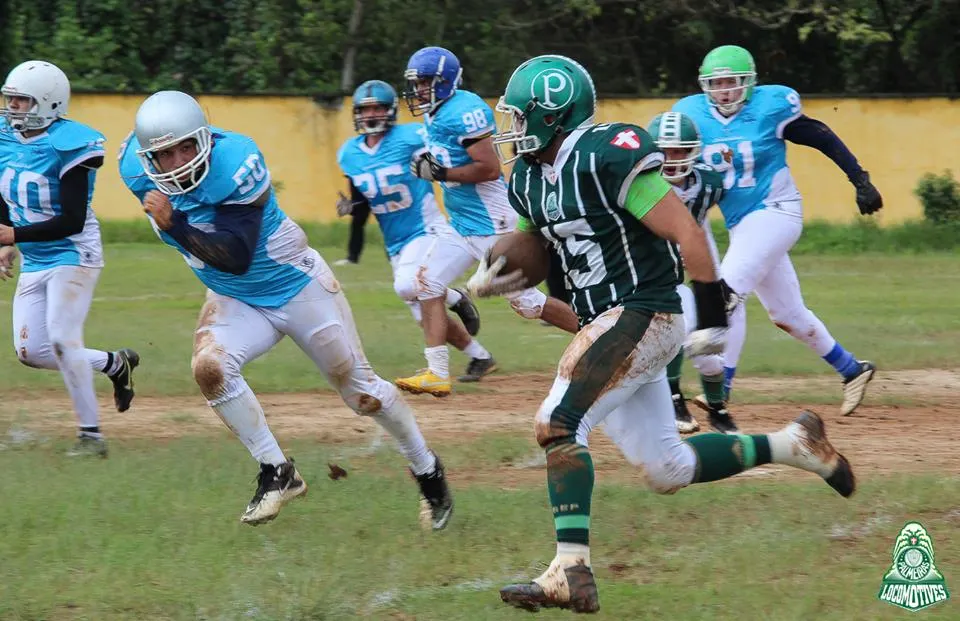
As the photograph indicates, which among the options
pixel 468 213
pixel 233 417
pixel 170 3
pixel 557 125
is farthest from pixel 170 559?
pixel 170 3

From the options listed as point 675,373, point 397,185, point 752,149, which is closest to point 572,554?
point 675,373

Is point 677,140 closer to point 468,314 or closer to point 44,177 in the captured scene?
point 44,177

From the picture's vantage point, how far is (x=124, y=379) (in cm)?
816

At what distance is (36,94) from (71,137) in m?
0.28

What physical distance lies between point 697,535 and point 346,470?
6.64 ft

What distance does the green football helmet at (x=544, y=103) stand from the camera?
194 inches

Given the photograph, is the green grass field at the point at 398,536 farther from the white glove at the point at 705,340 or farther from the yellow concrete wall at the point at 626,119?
the yellow concrete wall at the point at 626,119

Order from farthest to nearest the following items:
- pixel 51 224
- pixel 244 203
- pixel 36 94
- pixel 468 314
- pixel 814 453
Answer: pixel 468 314
pixel 36 94
pixel 51 224
pixel 244 203
pixel 814 453

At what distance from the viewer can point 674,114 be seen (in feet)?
23.2

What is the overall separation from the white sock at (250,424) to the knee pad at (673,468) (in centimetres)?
161

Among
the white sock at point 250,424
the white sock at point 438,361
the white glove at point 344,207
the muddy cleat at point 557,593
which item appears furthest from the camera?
the white glove at point 344,207

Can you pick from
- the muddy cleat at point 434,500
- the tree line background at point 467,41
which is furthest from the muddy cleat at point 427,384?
the tree line background at point 467,41

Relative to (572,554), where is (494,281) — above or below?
above

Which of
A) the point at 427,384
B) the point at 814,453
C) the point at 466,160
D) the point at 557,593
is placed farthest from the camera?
the point at 466,160
